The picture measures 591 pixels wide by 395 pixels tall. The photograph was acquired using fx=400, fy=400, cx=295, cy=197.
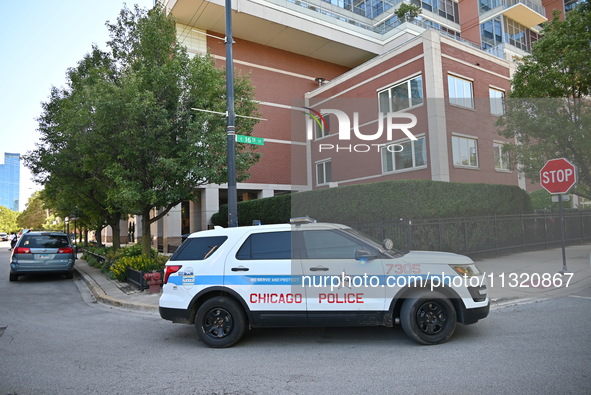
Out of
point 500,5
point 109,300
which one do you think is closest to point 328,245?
point 109,300

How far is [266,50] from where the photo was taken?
95.4ft

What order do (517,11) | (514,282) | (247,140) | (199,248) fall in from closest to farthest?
(199,248) < (514,282) < (247,140) < (517,11)

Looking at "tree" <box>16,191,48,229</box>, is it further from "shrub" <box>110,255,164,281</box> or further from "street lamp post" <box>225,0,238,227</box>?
"street lamp post" <box>225,0,238,227</box>

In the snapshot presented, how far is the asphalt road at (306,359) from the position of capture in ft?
13.5

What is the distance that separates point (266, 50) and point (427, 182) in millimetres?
19841

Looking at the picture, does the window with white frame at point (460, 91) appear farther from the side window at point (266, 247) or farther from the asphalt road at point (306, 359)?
the side window at point (266, 247)

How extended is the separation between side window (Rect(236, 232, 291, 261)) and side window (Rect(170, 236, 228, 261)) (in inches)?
15.3

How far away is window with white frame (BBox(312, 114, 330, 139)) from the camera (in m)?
27.2

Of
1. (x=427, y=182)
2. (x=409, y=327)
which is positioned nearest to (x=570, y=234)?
(x=427, y=182)

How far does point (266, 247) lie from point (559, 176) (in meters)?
9.86

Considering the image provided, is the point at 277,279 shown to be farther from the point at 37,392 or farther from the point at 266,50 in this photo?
the point at 266,50

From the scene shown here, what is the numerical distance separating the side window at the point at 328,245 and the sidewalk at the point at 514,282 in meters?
3.98

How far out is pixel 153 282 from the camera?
9.80 m

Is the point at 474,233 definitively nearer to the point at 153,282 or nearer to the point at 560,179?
the point at 560,179
